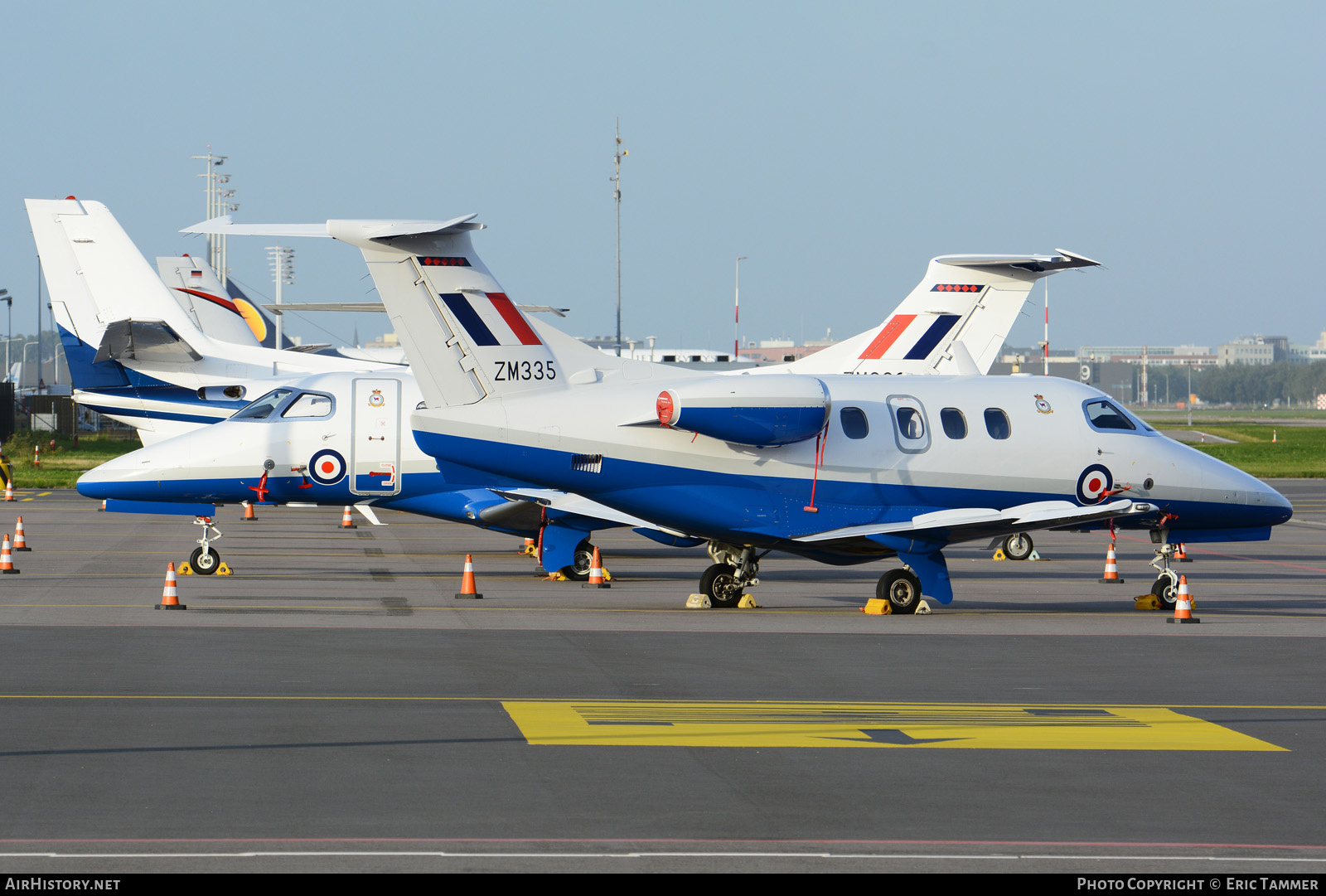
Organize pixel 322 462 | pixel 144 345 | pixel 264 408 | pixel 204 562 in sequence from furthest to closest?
pixel 144 345, pixel 264 408, pixel 322 462, pixel 204 562

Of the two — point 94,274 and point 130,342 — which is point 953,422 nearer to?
point 130,342

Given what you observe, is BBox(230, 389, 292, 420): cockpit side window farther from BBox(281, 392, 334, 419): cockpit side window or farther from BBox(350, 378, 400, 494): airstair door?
BBox(350, 378, 400, 494): airstair door

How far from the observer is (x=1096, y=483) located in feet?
68.3

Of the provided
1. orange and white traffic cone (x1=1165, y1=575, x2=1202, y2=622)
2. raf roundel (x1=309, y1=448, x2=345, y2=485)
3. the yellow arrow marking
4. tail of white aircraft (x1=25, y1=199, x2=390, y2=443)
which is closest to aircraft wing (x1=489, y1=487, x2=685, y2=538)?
raf roundel (x1=309, y1=448, x2=345, y2=485)

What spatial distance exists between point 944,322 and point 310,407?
1244 cm

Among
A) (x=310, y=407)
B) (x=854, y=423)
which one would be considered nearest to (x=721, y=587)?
(x=854, y=423)

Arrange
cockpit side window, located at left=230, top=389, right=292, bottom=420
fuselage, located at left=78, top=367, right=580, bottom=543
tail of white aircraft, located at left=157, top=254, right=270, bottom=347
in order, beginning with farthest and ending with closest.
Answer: tail of white aircraft, located at left=157, top=254, right=270, bottom=347 < cockpit side window, located at left=230, top=389, right=292, bottom=420 < fuselage, located at left=78, top=367, right=580, bottom=543

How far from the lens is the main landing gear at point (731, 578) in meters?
20.5

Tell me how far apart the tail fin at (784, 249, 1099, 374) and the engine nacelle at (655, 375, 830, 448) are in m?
9.18

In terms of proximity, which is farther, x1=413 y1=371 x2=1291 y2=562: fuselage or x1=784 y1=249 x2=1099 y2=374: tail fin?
x1=784 y1=249 x2=1099 y2=374: tail fin

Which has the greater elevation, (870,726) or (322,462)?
(322,462)

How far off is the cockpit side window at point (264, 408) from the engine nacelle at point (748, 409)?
8564 mm

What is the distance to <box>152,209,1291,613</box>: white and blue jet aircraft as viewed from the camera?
60.8 ft
